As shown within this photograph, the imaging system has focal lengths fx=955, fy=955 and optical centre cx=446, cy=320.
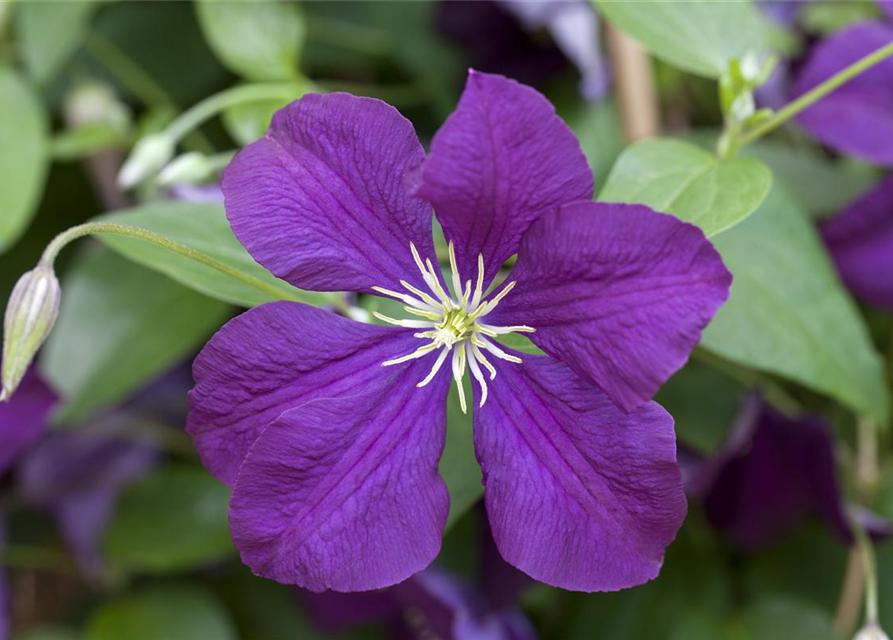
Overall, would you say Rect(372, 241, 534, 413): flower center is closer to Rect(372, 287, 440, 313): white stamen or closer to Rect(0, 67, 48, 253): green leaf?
Rect(372, 287, 440, 313): white stamen

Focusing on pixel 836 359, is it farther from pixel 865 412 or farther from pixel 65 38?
pixel 65 38

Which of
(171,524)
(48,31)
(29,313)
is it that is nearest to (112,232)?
(29,313)

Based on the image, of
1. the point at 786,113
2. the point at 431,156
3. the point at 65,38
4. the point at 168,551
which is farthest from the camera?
the point at 168,551

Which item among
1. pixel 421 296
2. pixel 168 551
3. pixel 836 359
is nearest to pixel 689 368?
pixel 836 359

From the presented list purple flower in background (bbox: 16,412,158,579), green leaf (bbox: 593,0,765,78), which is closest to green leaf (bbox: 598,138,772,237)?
green leaf (bbox: 593,0,765,78)

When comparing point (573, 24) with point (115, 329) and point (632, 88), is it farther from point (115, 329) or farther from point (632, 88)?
point (115, 329)
